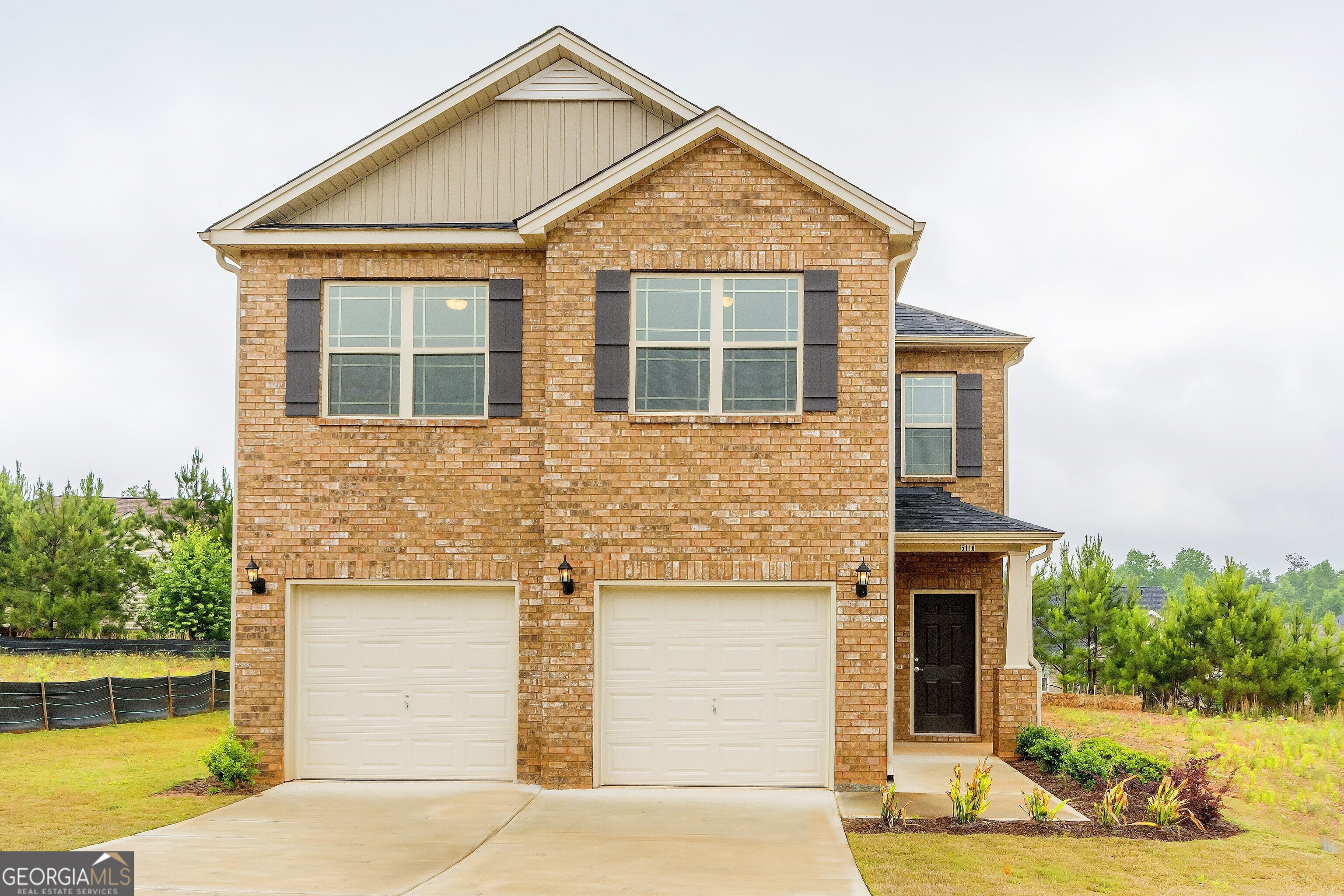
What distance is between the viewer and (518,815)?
930 cm

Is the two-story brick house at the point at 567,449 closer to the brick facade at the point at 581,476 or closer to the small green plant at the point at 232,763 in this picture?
the brick facade at the point at 581,476

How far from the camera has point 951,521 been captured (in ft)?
42.8

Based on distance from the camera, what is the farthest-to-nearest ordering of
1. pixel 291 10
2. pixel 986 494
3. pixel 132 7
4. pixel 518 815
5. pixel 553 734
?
pixel 291 10, pixel 132 7, pixel 986 494, pixel 553 734, pixel 518 815

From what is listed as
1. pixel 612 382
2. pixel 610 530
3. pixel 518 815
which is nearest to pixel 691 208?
pixel 612 382

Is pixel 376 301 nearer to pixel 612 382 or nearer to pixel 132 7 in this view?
pixel 612 382

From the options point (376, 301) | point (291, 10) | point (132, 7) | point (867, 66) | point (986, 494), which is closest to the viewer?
point (376, 301)

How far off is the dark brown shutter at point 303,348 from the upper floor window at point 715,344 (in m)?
3.67

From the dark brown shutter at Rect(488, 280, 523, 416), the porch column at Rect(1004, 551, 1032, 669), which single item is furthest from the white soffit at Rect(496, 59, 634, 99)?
the porch column at Rect(1004, 551, 1032, 669)

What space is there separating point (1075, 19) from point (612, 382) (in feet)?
47.3

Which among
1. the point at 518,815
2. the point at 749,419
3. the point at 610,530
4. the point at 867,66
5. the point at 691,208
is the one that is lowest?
the point at 518,815

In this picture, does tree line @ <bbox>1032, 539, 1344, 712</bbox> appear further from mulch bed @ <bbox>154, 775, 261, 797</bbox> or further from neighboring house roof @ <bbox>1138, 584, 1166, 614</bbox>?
neighboring house roof @ <bbox>1138, 584, 1166, 614</bbox>

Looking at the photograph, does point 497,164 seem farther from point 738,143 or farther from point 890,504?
point 890,504

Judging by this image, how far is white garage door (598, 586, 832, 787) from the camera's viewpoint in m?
10.4

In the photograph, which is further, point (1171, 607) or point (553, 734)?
point (1171, 607)
